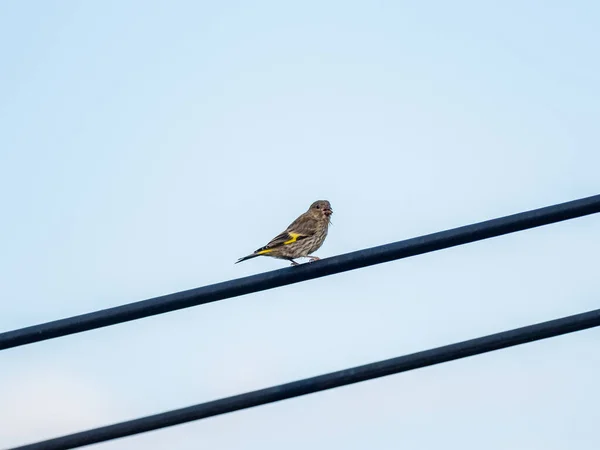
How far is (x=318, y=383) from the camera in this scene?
191 inches

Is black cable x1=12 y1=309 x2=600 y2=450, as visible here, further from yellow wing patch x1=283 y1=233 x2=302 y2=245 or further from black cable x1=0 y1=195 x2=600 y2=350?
yellow wing patch x1=283 y1=233 x2=302 y2=245

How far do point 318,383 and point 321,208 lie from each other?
6.71 m

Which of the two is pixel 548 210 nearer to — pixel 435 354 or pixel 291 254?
pixel 435 354

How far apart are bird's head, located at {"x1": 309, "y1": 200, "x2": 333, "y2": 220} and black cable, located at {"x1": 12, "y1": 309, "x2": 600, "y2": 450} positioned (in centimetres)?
651

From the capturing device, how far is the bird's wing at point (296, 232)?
34.5ft

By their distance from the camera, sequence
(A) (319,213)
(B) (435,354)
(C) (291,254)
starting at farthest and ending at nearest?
(A) (319,213)
(C) (291,254)
(B) (435,354)

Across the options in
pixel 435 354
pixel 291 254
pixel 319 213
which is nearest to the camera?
pixel 435 354

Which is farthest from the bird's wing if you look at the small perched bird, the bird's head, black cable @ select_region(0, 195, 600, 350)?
black cable @ select_region(0, 195, 600, 350)

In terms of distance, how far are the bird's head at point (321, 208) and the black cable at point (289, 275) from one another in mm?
6314

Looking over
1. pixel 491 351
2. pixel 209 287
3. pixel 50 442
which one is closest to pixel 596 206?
pixel 491 351

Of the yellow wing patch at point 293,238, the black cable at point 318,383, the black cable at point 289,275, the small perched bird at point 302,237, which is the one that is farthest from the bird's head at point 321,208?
the black cable at point 318,383

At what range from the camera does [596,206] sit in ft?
16.0

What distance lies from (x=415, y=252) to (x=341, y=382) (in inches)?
A: 28.5

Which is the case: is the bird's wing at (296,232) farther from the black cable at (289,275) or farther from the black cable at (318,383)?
the black cable at (318,383)
